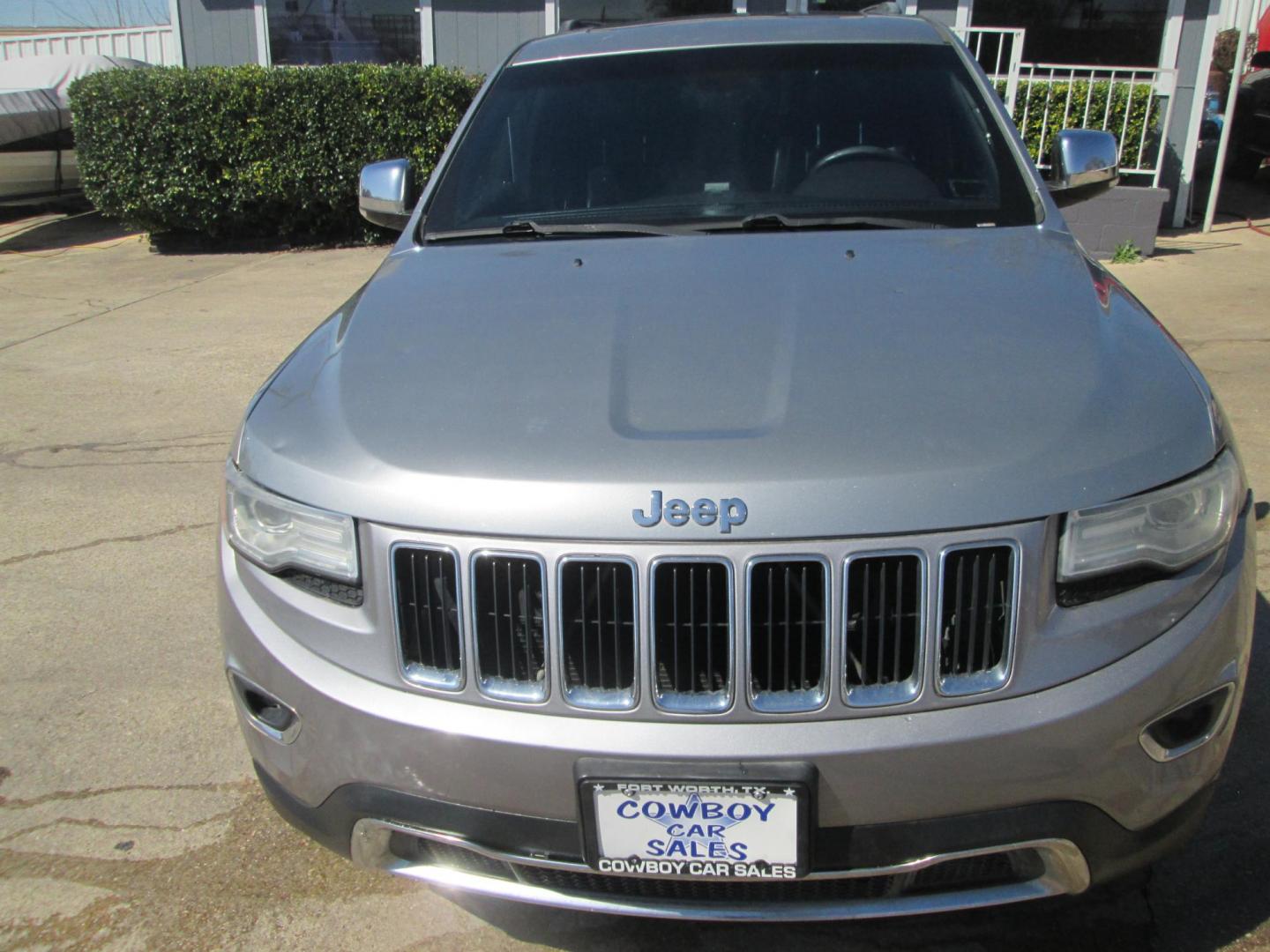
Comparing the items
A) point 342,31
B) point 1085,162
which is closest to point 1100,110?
point 1085,162

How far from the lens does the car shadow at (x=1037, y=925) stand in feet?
7.49

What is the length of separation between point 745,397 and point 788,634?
1.47 ft

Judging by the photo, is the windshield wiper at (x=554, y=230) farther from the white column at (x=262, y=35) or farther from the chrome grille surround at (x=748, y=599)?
the white column at (x=262, y=35)

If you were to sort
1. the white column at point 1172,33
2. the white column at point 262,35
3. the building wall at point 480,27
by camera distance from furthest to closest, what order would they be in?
the white column at point 262,35 < the building wall at point 480,27 < the white column at point 1172,33

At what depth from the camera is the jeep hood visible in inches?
71.5

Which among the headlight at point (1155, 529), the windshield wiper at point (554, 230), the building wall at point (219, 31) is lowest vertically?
the headlight at point (1155, 529)

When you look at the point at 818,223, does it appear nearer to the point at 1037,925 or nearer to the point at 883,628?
the point at 883,628

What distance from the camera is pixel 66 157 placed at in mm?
13188

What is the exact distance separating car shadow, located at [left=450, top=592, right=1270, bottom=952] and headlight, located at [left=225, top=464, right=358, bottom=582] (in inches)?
36.5

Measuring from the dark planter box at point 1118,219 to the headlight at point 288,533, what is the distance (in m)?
8.55

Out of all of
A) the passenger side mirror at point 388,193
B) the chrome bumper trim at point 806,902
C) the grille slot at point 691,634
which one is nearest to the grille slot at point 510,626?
the grille slot at point 691,634

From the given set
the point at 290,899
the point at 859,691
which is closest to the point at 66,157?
the point at 290,899

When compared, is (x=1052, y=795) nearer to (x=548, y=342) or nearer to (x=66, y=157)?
(x=548, y=342)

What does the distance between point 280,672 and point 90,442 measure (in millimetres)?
4048
